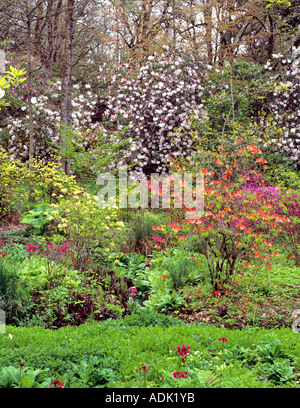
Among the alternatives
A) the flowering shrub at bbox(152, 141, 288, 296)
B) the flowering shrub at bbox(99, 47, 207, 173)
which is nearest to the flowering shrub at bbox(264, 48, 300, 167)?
the flowering shrub at bbox(99, 47, 207, 173)

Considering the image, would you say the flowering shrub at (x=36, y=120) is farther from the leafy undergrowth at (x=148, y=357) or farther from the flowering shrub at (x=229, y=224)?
the leafy undergrowth at (x=148, y=357)

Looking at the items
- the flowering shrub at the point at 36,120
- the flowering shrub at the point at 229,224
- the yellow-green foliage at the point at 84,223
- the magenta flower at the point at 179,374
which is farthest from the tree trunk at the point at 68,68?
the magenta flower at the point at 179,374

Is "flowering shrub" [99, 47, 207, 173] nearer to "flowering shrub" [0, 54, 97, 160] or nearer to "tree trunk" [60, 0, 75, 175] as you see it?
"flowering shrub" [0, 54, 97, 160]

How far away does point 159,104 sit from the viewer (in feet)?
37.1

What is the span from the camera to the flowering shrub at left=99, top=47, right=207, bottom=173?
11047 mm

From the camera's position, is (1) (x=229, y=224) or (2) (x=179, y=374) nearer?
Result: (2) (x=179, y=374)

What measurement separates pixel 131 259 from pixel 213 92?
7616 millimetres

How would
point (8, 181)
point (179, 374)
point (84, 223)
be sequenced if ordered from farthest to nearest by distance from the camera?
1. point (8, 181)
2. point (84, 223)
3. point (179, 374)

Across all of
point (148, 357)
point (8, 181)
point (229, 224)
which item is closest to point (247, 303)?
point (229, 224)

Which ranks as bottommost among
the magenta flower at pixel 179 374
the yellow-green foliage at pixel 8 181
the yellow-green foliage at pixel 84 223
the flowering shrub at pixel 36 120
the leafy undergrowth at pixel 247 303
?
the leafy undergrowth at pixel 247 303

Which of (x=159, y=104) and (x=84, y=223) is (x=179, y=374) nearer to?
(x=84, y=223)

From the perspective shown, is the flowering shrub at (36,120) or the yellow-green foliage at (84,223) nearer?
the yellow-green foliage at (84,223)

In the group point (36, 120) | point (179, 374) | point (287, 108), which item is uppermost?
point (287, 108)

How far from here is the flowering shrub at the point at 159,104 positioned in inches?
435
